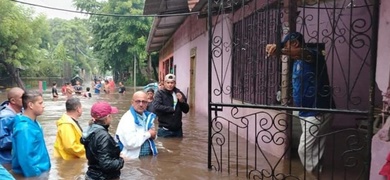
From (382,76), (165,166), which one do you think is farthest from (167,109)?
(382,76)

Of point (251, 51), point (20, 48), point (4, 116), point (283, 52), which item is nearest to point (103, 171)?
point (4, 116)

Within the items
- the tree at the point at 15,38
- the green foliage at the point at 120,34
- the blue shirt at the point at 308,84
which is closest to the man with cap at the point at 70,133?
the blue shirt at the point at 308,84

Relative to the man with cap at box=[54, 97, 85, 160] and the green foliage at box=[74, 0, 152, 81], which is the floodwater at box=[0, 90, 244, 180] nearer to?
the man with cap at box=[54, 97, 85, 160]

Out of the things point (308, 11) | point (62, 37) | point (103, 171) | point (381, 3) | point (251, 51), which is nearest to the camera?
point (381, 3)

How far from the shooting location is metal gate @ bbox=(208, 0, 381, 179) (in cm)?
378

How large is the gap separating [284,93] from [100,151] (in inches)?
112

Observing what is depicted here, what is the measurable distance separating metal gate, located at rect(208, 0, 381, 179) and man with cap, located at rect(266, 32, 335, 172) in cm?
5

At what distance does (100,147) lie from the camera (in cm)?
377

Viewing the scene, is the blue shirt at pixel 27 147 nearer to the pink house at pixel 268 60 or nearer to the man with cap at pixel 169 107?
the pink house at pixel 268 60

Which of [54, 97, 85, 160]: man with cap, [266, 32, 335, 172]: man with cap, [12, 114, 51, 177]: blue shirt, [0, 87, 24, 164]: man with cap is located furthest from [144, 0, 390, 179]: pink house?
[0, 87, 24, 164]: man with cap

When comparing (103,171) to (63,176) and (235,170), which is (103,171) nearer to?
(63,176)

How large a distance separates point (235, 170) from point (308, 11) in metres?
3.51

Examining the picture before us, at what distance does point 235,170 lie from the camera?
5031mm

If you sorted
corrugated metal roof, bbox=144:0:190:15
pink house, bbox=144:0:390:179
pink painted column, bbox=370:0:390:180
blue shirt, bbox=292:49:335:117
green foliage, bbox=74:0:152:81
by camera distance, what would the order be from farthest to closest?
green foliage, bbox=74:0:152:81 < corrugated metal roof, bbox=144:0:190:15 < blue shirt, bbox=292:49:335:117 < pink house, bbox=144:0:390:179 < pink painted column, bbox=370:0:390:180
